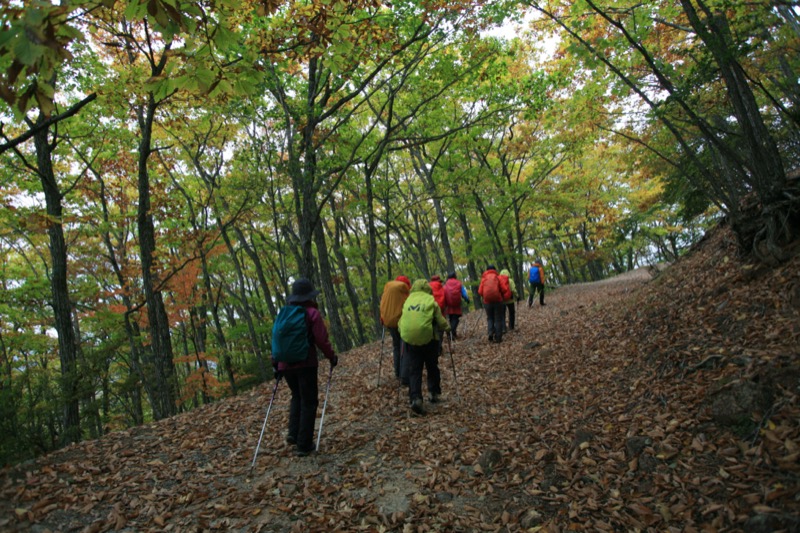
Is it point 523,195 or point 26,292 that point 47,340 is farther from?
point 523,195

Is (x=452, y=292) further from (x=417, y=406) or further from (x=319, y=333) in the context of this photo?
(x=319, y=333)

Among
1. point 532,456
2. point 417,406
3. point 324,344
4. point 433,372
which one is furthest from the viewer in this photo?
point 433,372

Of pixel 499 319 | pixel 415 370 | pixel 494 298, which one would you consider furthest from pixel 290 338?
pixel 499 319

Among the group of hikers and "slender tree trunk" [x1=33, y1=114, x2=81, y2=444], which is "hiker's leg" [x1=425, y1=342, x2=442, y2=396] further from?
"slender tree trunk" [x1=33, y1=114, x2=81, y2=444]

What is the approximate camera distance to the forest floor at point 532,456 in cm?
346

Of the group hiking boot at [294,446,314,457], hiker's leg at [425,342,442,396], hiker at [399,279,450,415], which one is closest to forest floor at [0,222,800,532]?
hiking boot at [294,446,314,457]

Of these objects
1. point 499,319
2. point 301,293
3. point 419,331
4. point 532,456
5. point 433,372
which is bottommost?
point 532,456

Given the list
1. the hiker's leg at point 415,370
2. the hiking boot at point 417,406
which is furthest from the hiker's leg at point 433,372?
the hiking boot at point 417,406

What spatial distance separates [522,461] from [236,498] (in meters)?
3.07

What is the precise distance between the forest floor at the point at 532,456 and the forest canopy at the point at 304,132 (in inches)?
61.3

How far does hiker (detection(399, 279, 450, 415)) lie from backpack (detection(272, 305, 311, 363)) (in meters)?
1.69

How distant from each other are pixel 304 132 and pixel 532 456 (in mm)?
9450

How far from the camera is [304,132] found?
35.9ft

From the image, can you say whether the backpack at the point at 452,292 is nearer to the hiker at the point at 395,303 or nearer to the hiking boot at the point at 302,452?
the hiker at the point at 395,303
